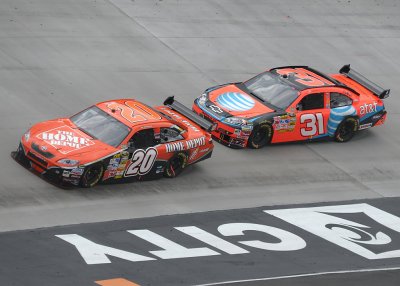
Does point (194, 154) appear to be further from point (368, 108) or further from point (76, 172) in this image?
point (368, 108)

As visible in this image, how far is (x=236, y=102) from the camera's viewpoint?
23.3 meters

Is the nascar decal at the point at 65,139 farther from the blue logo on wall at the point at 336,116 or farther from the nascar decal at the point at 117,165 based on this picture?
the blue logo on wall at the point at 336,116

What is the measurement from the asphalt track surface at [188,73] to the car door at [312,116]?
355 mm

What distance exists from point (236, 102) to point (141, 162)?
4155mm

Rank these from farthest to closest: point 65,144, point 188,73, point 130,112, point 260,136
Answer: point 188,73
point 260,136
point 130,112
point 65,144

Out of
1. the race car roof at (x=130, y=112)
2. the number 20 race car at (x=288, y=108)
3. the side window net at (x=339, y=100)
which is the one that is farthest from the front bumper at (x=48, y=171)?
the side window net at (x=339, y=100)

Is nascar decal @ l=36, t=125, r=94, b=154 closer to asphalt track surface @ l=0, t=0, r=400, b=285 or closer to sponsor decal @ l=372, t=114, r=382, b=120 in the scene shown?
asphalt track surface @ l=0, t=0, r=400, b=285

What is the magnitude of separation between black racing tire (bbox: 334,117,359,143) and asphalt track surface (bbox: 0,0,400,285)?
0.22 m

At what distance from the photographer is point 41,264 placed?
1602 centimetres

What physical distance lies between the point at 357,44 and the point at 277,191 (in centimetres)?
1175

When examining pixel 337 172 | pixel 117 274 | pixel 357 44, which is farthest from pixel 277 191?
pixel 357 44

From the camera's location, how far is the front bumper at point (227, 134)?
22500 mm

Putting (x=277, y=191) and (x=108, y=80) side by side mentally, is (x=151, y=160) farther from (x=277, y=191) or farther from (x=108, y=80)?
(x=108, y=80)

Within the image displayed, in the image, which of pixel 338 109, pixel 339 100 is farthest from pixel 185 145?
pixel 339 100
